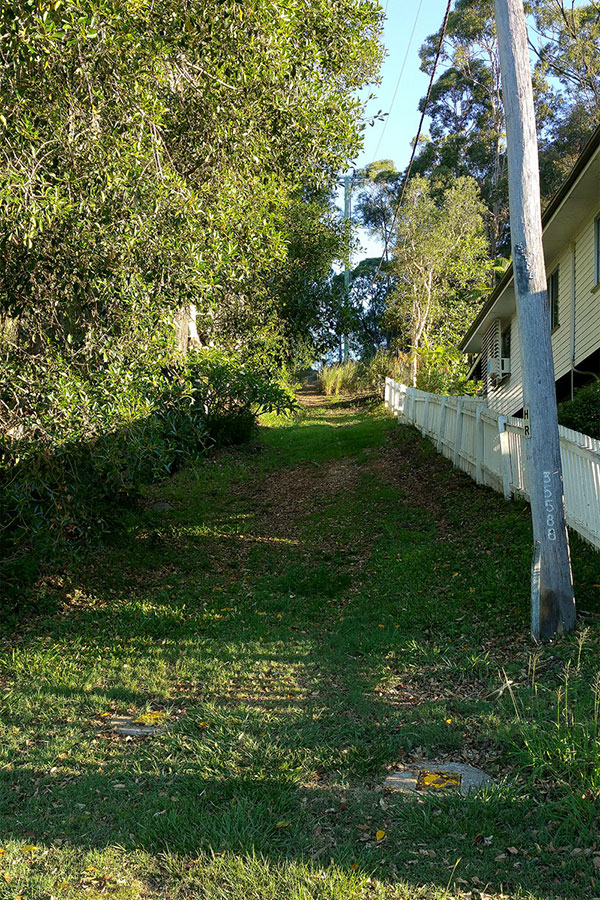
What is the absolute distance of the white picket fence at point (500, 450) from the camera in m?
7.36

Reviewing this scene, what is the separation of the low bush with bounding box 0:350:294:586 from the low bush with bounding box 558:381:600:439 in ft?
13.4

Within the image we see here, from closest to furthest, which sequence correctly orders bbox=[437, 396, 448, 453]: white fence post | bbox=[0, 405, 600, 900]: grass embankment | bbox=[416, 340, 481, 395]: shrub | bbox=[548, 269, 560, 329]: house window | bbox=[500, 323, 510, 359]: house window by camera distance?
1. bbox=[0, 405, 600, 900]: grass embankment
2. bbox=[437, 396, 448, 453]: white fence post
3. bbox=[548, 269, 560, 329]: house window
4. bbox=[500, 323, 510, 359]: house window
5. bbox=[416, 340, 481, 395]: shrub

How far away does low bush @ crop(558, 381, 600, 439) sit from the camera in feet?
31.2

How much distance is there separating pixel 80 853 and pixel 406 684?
2.78m

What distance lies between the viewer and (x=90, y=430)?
606 centimetres

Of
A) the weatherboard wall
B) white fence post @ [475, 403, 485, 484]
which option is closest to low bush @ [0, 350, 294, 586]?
white fence post @ [475, 403, 485, 484]

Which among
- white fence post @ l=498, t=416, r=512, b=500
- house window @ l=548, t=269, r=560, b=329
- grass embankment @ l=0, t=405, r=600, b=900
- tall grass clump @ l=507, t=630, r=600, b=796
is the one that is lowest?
grass embankment @ l=0, t=405, r=600, b=900

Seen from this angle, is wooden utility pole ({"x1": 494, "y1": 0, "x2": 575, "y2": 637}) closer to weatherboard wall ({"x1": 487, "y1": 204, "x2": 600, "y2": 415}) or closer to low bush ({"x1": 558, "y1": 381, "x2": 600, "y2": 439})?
low bush ({"x1": 558, "y1": 381, "x2": 600, "y2": 439})

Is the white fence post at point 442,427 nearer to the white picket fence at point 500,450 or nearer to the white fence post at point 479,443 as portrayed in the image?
the white picket fence at point 500,450

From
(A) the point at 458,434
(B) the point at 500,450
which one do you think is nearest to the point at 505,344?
(A) the point at 458,434

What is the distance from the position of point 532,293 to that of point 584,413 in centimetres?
421

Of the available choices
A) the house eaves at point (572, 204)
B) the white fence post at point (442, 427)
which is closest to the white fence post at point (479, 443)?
the white fence post at point (442, 427)

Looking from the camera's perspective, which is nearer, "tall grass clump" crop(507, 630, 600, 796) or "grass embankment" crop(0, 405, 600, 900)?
"grass embankment" crop(0, 405, 600, 900)

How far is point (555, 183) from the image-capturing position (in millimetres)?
34969
